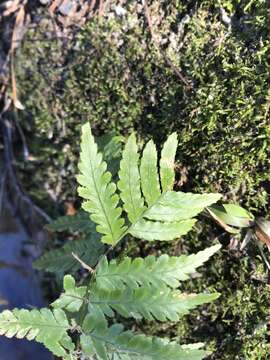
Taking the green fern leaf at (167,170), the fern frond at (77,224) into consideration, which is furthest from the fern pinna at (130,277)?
the fern frond at (77,224)

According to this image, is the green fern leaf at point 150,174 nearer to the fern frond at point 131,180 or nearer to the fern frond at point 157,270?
the fern frond at point 131,180

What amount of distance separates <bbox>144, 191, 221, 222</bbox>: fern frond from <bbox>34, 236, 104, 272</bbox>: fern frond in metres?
0.54

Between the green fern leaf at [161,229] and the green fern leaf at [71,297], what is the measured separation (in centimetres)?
29

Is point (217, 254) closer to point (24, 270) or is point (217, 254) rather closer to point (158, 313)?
point (158, 313)

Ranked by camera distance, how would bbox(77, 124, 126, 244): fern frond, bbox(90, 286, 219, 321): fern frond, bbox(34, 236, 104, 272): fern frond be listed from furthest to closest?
bbox(34, 236, 104, 272): fern frond → bbox(77, 124, 126, 244): fern frond → bbox(90, 286, 219, 321): fern frond

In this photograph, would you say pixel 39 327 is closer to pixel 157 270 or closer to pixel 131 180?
pixel 157 270

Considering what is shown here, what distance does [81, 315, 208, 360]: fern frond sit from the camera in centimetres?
173

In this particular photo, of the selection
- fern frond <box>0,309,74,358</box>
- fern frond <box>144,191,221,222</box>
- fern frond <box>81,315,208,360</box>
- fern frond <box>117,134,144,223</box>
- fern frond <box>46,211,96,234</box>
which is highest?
fern frond <box>117,134,144,223</box>

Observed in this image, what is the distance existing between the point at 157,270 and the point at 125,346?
0.28 meters

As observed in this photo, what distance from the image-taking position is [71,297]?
6.20 feet

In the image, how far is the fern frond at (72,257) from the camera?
2.27 m

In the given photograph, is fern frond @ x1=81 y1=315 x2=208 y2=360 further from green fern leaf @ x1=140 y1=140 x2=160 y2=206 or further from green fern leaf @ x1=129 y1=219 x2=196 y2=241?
green fern leaf @ x1=140 y1=140 x2=160 y2=206

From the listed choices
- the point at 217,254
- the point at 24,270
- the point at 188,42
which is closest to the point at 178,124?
the point at 188,42

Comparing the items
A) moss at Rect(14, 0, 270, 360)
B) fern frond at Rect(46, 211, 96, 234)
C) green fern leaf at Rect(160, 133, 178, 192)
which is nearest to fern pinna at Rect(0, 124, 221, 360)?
green fern leaf at Rect(160, 133, 178, 192)
